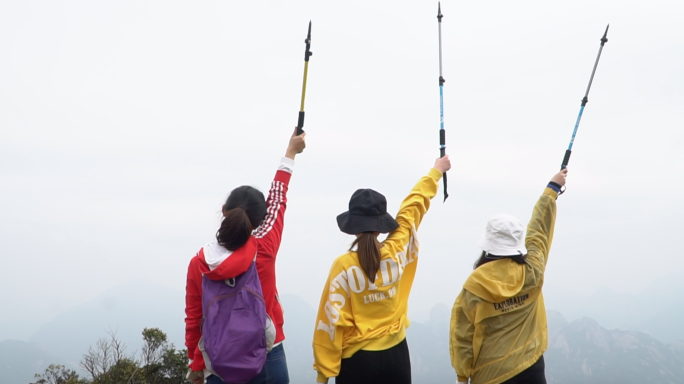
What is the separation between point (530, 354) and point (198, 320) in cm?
222

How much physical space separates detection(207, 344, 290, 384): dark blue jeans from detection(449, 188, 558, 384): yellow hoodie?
4.04ft

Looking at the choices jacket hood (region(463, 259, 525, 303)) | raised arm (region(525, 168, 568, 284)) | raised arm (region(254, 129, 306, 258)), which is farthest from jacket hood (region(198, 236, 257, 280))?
raised arm (region(525, 168, 568, 284))

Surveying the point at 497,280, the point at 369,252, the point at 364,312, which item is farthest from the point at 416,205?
the point at 364,312

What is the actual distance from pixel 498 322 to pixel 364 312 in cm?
96

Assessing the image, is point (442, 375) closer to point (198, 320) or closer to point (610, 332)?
point (610, 332)

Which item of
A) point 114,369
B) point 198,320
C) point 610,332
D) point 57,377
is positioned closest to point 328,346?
point 198,320

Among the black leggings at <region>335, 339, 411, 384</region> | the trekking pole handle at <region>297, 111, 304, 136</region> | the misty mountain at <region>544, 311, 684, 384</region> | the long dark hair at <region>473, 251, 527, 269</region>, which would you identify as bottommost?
the misty mountain at <region>544, 311, 684, 384</region>

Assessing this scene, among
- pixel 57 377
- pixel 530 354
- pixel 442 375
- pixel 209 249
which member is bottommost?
pixel 442 375

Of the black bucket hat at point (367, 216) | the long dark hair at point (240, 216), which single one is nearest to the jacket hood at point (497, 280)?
the black bucket hat at point (367, 216)

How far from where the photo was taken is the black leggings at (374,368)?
3127 mm

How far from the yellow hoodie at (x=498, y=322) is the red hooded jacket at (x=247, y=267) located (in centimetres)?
128

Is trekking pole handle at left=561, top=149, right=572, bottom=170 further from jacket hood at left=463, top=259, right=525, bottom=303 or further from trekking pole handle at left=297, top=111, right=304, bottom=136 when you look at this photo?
trekking pole handle at left=297, top=111, right=304, bottom=136

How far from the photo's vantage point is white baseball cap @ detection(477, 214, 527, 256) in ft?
11.0

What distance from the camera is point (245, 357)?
2.84m
